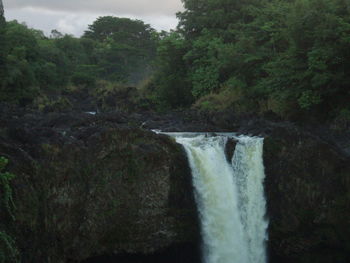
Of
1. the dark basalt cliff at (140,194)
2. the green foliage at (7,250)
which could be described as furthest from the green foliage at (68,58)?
the green foliage at (7,250)

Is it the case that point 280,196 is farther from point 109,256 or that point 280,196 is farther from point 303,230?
point 109,256

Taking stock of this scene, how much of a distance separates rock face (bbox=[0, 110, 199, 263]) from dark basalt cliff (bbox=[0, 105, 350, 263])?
0.03 meters

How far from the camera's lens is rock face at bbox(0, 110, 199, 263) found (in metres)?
11.5

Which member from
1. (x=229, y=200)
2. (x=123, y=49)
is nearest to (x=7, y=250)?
(x=229, y=200)

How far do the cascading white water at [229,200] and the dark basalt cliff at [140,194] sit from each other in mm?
324

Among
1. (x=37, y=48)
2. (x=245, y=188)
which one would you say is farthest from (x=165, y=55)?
(x=245, y=188)

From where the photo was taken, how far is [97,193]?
13.2m

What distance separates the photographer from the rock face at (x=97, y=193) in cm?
1154

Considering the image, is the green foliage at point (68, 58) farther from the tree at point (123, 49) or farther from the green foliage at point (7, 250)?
the green foliage at point (7, 250)

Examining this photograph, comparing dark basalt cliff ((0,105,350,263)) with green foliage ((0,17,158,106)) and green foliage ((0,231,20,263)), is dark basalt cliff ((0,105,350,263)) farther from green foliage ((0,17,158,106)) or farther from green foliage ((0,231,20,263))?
green foliage ((0,17,158,106))

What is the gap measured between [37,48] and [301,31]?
24.8 m

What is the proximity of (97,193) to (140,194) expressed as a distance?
1.26m

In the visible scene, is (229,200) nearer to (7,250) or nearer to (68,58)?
(7,250)

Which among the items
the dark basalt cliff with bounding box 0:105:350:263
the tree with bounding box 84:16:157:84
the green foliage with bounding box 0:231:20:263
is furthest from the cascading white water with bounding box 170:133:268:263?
the tree with bounding box 84:16:157:84
